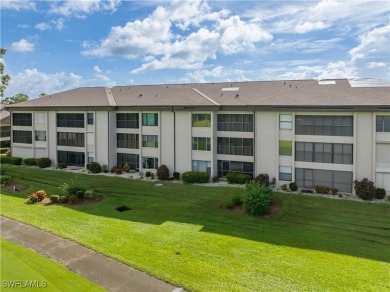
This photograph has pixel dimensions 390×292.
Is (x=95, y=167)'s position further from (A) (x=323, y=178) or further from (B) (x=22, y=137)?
(A) (x=323, y=178)

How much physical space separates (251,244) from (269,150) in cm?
1596

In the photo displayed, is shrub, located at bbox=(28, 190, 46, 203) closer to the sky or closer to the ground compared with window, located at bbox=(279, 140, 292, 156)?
closer to the ground

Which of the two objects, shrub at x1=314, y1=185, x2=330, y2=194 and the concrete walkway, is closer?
the concrete walkway

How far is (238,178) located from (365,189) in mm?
12171

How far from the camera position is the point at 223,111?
124 feet

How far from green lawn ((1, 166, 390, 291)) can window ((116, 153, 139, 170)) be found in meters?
8.99

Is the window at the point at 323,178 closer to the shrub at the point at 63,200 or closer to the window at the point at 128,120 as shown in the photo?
the window at the point at 128,120

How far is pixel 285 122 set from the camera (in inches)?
1348

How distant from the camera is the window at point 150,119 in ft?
136

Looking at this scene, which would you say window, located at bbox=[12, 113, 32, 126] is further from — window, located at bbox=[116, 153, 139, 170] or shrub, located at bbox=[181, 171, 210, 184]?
shrub, located at bbox=[181, 171, 210, 184]

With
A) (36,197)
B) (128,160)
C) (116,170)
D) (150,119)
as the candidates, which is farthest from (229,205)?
(128,160)

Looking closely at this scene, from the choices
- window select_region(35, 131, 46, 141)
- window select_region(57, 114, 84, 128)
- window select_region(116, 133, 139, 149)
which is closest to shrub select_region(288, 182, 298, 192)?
window select_region(116, 133, 139, 149)

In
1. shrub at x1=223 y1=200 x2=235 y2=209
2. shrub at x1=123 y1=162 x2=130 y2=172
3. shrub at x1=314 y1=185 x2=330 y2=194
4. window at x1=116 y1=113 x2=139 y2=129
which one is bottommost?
shrub at x1=223 y1=200 x2=235 y2=209

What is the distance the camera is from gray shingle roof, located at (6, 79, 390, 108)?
108ft
